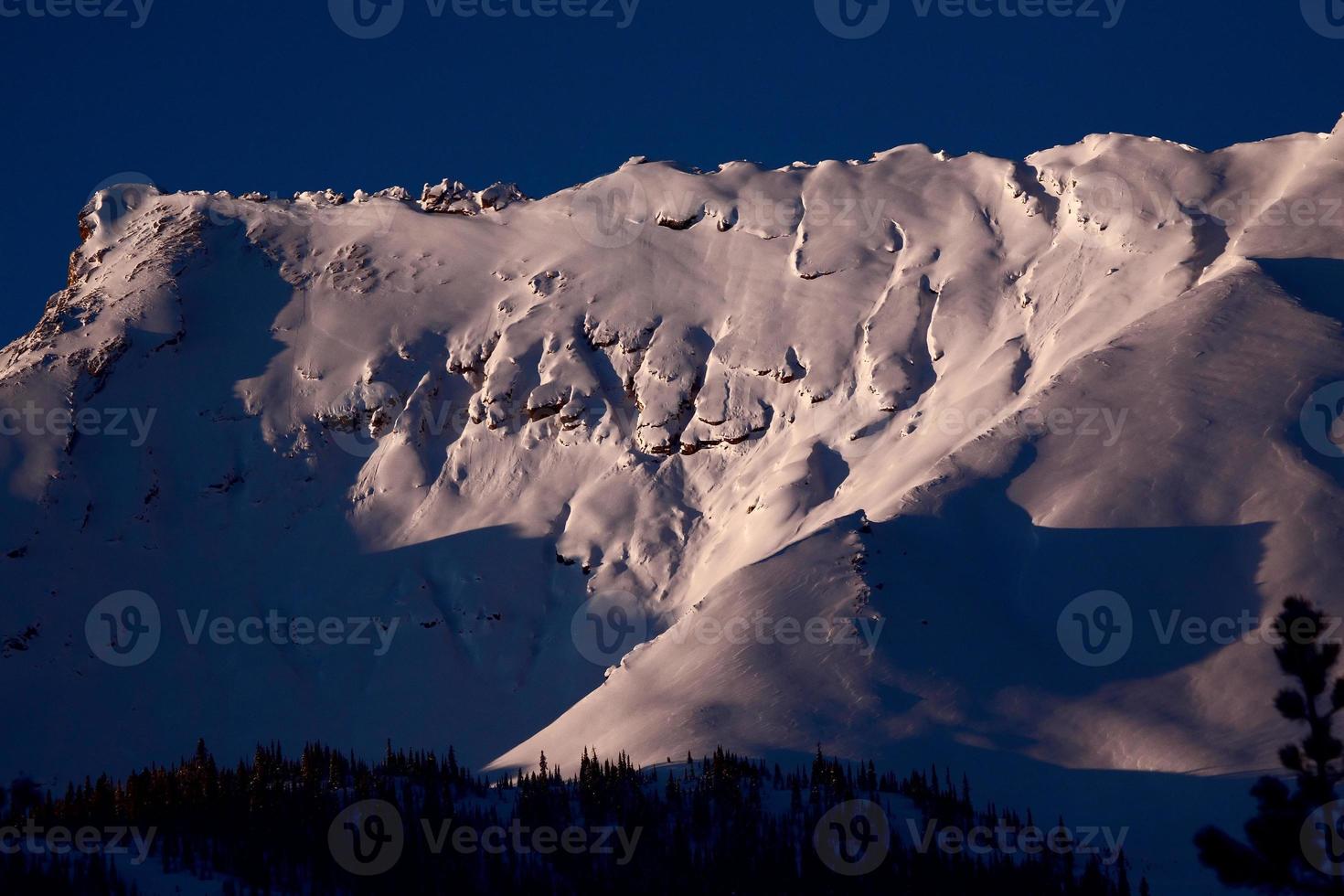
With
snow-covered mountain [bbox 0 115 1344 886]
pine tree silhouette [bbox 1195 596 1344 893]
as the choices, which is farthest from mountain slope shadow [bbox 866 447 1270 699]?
pine tree silhouette [bbox 1195 596 1344 893]

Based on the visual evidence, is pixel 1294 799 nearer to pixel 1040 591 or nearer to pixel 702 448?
pixel 1040 591

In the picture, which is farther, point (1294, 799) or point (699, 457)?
point (699, 457)

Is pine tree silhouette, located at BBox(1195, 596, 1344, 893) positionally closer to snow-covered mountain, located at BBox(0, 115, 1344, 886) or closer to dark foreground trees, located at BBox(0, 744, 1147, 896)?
dark foreground trees, located at BBox(0, 744, 1147, 896)

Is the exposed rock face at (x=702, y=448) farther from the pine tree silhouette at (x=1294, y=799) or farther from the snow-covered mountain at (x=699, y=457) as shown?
the pine tree silhouette at (x=1294, y=799)

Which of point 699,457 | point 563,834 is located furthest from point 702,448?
point 563,834

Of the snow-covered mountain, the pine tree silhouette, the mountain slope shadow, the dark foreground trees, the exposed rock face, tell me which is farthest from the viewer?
the exposed rock face
